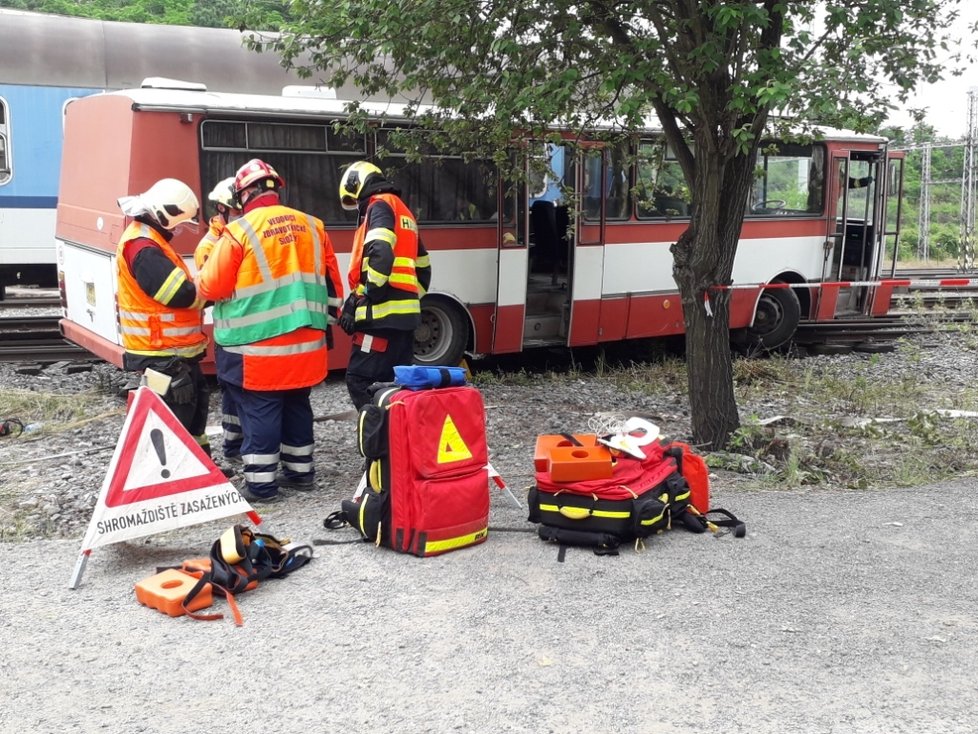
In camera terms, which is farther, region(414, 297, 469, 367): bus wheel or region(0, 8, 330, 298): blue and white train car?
region(0, 8, 330, 298): blue and white train car

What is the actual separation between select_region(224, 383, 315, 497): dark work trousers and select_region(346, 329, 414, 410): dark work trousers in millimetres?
527

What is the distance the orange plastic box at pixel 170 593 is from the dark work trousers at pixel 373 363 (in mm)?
2181

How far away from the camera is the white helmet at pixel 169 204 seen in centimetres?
617

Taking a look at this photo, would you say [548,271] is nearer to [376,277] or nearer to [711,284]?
[711,284]

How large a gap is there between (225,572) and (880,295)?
10.9m

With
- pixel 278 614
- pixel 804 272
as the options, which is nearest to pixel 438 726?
pixel 278 614

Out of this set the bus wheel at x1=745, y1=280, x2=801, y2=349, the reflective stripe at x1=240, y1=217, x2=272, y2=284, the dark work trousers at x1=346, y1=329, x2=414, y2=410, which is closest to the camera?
the reflective stripe at x1=240, y1=217, x2=272, y2=284

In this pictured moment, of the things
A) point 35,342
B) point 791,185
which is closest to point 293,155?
point 35,342

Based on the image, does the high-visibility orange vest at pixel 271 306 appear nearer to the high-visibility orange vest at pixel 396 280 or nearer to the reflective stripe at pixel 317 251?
the reflective stripe at pixel 317 251

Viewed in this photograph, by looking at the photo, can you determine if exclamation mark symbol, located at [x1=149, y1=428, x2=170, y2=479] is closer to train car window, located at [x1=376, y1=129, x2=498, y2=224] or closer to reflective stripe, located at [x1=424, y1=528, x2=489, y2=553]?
reflective stripe, located at [x1=424, y1=528, x2=489, y2=553]

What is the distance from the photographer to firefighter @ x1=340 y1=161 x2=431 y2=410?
632 centimetres

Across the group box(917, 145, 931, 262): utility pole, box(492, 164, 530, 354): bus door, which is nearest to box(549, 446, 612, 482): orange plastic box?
box(492, 164, 530, 354): bus door

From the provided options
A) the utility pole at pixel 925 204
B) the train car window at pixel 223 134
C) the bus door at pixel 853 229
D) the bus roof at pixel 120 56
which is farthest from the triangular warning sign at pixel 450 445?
the utility pole at pixel 925 204

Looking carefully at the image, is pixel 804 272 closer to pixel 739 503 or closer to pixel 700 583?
pixel 739 503
